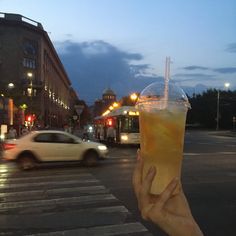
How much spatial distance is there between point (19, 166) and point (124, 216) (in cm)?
1129

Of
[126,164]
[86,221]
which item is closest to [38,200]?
[86,221]

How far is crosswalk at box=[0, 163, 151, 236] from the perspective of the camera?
925 cm

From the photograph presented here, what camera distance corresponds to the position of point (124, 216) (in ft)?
34.0

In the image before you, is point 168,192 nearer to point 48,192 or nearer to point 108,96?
point 48,192

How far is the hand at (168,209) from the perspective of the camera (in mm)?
2600

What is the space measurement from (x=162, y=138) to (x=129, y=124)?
3506cm

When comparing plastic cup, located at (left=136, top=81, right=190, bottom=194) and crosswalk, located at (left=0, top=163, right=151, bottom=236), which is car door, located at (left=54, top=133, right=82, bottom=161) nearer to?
crosswalk, located at (left=0, top=163, right=151, bottom=236)

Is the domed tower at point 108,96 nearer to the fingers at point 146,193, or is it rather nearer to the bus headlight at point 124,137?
the bus headlight at point 124,137

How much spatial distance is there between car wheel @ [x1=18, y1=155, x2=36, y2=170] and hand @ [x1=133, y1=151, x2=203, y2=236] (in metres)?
18.4

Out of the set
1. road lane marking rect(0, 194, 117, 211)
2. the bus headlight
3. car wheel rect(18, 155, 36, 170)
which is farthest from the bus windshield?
road lane marking rect(0, 194, 117, 211)

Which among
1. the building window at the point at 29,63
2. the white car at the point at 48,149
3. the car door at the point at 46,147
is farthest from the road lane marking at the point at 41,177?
the building window at the point at 29,63

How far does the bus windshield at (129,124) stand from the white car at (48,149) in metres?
15.3

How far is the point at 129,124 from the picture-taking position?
3759 cm

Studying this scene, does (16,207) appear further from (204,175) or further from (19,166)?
(19,166)
